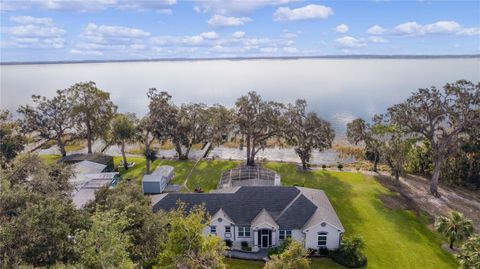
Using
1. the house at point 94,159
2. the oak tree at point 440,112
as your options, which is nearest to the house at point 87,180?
the house at point 94,159

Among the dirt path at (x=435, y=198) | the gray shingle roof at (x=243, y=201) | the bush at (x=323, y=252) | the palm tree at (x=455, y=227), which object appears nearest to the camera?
the palm tree at (x=455, y=227)

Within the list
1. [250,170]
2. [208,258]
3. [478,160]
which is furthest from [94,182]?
[478,160]

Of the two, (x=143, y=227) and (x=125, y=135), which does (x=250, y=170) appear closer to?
(x=125, y=135)

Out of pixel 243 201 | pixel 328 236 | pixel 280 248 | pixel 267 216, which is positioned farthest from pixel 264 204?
pixel 328 236

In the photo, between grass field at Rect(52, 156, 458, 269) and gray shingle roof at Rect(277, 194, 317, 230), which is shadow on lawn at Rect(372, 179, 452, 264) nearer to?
grass field at Rect(52, 156, 458, 269)

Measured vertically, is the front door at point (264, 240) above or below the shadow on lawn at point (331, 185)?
below

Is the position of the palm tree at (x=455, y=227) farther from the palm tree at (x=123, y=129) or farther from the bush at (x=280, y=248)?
the palm tree at (x=123, y=129)

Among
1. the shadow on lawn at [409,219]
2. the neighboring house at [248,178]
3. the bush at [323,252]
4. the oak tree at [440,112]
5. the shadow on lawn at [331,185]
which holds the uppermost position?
the oak tree at [440,112]
